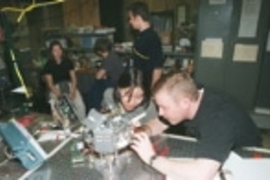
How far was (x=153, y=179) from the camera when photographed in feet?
4.26

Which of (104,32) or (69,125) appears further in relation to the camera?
(104,32)

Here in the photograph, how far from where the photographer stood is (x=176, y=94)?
132cm

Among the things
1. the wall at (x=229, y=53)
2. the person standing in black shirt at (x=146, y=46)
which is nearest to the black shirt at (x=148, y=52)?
the person standing in black shirt at (x=146, y=46)

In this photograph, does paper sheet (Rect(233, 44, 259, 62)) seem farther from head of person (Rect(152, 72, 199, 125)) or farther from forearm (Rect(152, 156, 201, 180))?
forearm (Rect(152, 156, 201, 180))

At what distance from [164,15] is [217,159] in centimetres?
312

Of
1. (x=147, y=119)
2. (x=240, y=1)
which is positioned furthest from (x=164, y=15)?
(x=147, y=119)

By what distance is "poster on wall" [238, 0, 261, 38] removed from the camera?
10.2 ft

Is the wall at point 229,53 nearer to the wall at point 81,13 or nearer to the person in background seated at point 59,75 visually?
the person in background seated at point 59,75

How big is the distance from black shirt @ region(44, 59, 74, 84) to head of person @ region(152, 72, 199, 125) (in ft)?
7.24

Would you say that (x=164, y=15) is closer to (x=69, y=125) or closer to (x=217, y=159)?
(x=69, y=125)

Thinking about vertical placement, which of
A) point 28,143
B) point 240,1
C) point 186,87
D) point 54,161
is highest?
point 240,1

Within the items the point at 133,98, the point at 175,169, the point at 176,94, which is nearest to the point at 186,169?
the point at 175,169

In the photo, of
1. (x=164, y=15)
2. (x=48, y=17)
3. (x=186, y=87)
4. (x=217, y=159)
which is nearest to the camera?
(x=217, y=159)

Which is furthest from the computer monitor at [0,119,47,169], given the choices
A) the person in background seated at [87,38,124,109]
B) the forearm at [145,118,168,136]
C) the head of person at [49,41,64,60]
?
the head of person at [49,41,64,60]
